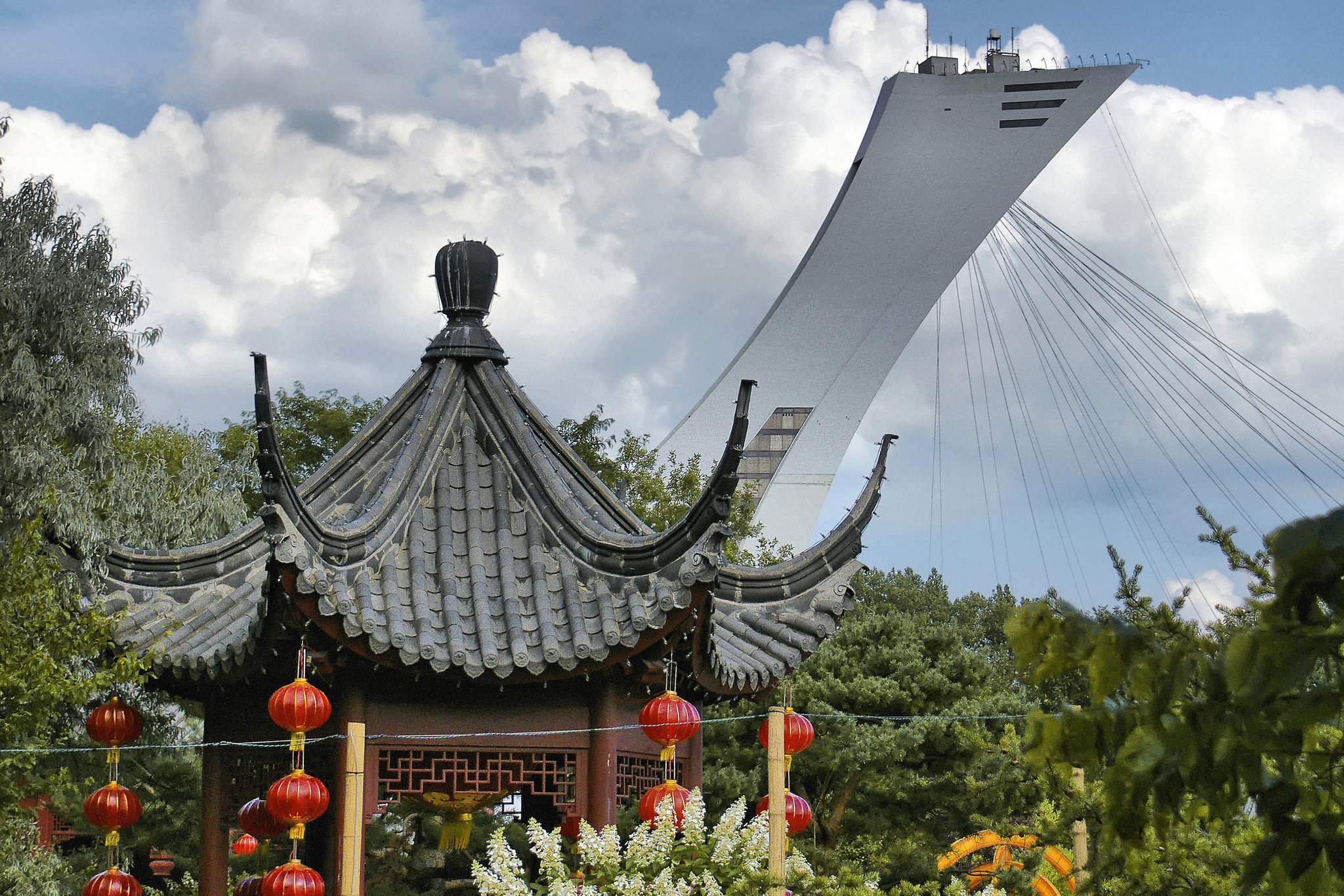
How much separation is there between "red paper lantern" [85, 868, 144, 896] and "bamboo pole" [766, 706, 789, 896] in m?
3.66

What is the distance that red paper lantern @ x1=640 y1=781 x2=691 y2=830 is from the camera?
25.0 ft

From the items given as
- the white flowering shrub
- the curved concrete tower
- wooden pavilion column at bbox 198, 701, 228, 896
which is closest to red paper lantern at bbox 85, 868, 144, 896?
wooden pavilion column at bbox 198, 701, 228, 896

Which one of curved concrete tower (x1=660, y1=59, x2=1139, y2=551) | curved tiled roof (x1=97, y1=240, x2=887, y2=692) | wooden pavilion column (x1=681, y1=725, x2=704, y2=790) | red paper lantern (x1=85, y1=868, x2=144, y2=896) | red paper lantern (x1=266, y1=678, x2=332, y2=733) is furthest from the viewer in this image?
curved concrete tower (x1=660, y1=59, x2=1139, y2=551)

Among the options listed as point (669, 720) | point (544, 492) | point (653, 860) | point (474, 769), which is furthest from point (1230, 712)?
point (544, 492)

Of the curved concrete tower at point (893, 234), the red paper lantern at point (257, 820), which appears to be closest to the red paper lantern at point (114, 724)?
the red paper lantern at point (257, 820)

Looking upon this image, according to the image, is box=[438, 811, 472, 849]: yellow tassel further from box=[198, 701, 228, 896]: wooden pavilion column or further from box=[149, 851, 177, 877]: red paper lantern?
box=[149, 851, 177, 877]: red paper lantern

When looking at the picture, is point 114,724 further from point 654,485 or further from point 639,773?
point 654,485

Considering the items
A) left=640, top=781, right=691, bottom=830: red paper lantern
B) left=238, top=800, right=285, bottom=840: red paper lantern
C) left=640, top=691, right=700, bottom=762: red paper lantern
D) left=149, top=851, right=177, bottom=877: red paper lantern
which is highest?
left=640, top=691, right=700, bottom=762: red paper lantern

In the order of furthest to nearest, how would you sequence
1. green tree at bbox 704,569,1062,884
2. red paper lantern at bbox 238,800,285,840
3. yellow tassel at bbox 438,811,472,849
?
green tree at bbox 704,569,1062,884 → yellow tassel at bbox 438,811,472,849 → red paper lantern at bbox 238,800,285,840

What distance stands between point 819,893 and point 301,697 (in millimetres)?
2698

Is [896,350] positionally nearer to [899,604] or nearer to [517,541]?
[899,604]

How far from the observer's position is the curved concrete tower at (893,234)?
43.5 m

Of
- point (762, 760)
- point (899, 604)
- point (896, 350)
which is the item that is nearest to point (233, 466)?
point (762, 760)

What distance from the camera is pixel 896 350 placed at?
149 ft
